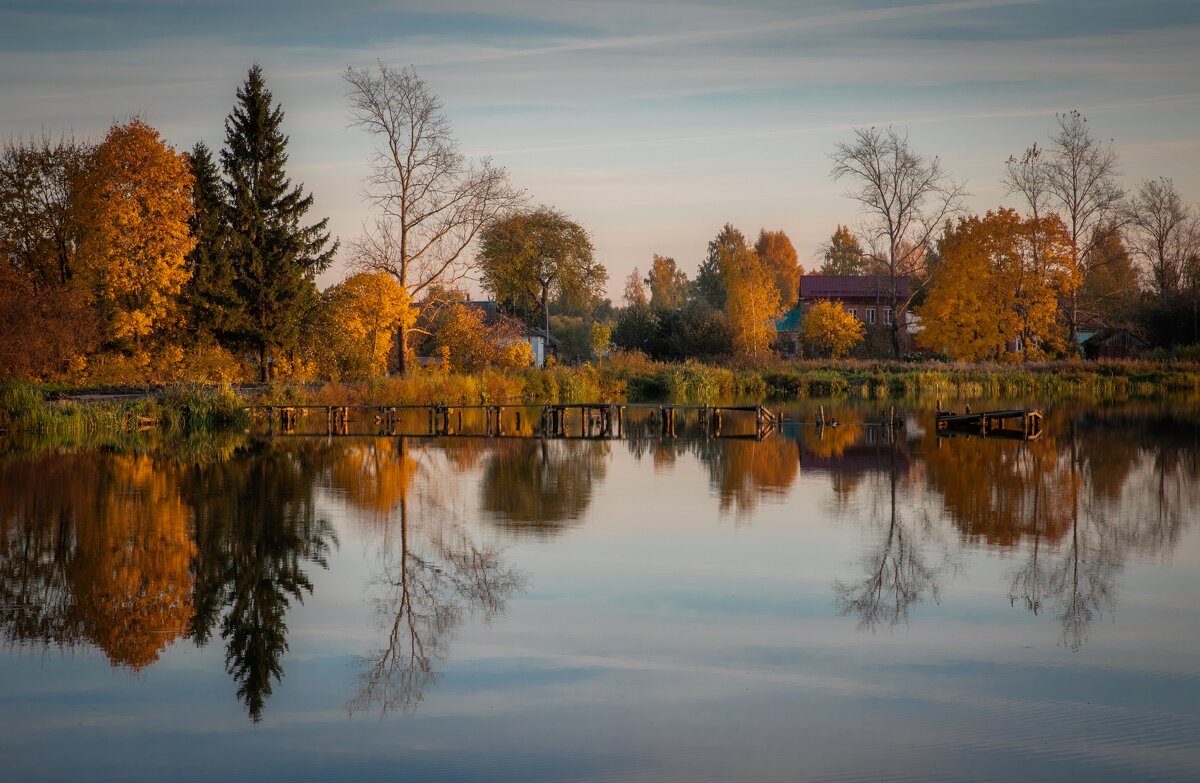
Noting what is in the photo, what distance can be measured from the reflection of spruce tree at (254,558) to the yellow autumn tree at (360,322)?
60.7 ft

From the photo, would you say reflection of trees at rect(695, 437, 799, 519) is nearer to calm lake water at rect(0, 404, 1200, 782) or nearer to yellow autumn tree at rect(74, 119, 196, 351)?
calm lake water at rect(0, 404, 1200, 782)

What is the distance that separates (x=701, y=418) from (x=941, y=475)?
13.9 metres

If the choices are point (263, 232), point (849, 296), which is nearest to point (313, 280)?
point (263, 232)

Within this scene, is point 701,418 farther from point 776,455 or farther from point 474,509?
point 474,509

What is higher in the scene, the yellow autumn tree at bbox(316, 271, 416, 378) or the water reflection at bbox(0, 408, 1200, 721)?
the yellow autumn tree at bbox(316, 271, 416, 378)

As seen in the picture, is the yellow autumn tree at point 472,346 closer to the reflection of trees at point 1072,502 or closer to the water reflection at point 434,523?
the water reflection at point 434,523

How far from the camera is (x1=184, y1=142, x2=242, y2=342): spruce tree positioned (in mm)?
38750

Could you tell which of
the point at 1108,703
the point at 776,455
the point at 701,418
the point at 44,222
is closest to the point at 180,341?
the point at 44,222

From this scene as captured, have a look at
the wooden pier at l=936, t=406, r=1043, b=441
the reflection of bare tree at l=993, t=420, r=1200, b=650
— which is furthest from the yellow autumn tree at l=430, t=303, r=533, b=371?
the reflection of bare tree at l=993, t=420, r=1200, b=650

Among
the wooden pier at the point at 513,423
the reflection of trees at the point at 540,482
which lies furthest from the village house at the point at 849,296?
the reflection of trees at the point at 540,482

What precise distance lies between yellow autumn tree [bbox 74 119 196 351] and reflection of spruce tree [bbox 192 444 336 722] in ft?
54.6

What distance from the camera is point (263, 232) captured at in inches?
1594

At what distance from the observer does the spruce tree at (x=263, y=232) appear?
39875 mm

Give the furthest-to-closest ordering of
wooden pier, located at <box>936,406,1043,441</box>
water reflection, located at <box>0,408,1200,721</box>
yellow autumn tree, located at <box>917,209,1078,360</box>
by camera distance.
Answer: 1. yellow autumn tree, located at <box>917,209,1078,360</box>
2. wooden pier, located at <box>936,406,1043,441</box>
3. water reflection, located at <box>0,408,1200,721</box>
